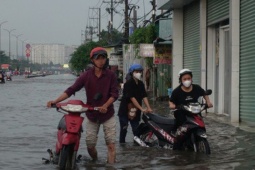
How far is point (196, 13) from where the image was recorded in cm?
1973

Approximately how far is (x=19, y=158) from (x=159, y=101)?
16523mm

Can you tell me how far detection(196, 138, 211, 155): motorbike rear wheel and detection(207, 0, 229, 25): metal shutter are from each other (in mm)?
7275

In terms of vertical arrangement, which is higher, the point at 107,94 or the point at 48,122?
the point at 107,94

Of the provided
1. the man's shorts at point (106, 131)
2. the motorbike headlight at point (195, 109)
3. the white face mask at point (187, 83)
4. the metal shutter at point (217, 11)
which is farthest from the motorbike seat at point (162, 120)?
the metal shutter at point (217, 11)

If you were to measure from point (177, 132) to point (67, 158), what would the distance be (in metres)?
2.21

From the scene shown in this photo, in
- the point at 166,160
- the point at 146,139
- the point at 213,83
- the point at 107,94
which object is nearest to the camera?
the point at 107,94

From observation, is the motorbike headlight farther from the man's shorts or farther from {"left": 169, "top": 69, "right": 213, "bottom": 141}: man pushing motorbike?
the man's shorts

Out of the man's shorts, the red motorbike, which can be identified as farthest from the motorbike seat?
the red motorbike

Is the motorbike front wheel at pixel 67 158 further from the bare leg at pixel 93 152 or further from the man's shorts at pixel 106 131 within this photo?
the bare leg at pixel 93 152

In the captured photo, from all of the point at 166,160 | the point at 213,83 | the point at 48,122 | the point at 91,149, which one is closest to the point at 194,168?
the point at 166,160

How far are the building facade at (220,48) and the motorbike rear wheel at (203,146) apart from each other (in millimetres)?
4690

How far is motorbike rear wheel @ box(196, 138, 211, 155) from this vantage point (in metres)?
9.02

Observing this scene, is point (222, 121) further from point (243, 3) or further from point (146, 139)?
point (146, 139)

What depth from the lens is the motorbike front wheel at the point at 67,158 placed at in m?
7.82
